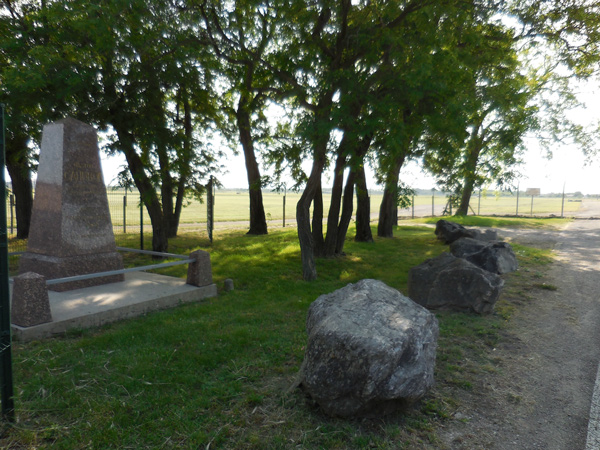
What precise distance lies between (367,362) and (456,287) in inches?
156

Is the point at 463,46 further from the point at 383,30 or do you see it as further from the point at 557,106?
the point at 557,106

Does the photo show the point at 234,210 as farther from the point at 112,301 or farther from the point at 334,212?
the point at 112,301

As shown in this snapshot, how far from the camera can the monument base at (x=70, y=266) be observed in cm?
673

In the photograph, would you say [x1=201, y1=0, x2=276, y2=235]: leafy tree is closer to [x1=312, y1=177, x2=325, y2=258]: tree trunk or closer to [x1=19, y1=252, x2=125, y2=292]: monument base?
[x1=312, y1=177, x2=325, y2=258]: tree trunk

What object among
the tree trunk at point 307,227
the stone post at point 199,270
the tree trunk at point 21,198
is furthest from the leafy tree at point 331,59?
the tree trunk at point 21,198

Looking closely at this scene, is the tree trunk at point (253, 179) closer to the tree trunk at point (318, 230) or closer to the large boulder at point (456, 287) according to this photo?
the tree trunk at point (318, 230)

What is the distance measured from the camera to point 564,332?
18.6 feet

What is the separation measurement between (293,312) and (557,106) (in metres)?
21.7

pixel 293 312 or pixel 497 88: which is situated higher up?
pixel 497 88

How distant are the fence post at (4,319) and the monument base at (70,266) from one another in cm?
395

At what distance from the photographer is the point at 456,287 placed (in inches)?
255

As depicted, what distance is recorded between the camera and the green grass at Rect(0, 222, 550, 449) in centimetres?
306

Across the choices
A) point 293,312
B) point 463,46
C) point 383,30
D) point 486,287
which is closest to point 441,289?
point 486,287

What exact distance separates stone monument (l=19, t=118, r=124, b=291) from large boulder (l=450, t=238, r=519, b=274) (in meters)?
8.18
